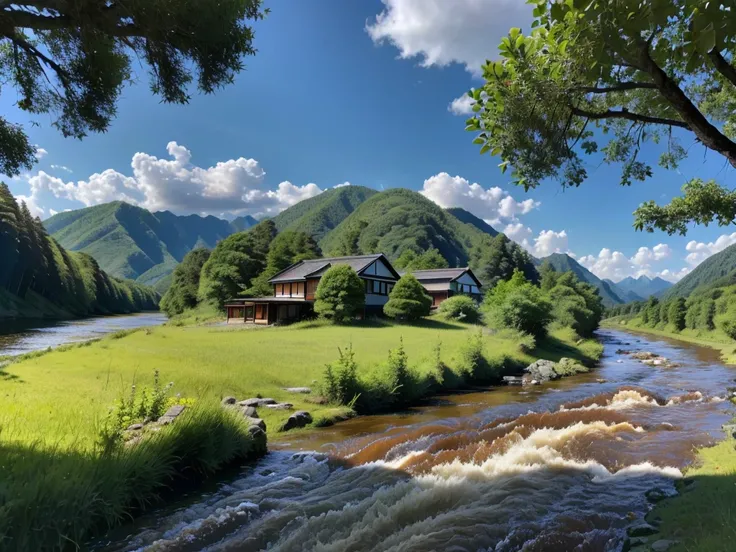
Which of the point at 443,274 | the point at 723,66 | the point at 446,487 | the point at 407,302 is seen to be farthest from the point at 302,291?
the point at 723,66

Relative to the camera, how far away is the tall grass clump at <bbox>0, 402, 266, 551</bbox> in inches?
189

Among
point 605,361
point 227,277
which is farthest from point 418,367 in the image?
point 227,277

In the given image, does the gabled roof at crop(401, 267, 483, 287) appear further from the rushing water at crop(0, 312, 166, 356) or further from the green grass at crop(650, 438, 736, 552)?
the green grass at crop(650, 438, 736, 552)

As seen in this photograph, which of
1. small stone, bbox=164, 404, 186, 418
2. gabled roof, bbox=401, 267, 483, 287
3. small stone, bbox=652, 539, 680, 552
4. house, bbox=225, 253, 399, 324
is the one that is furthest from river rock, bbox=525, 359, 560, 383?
gabled roof, bbox=401, 267, 483, 287

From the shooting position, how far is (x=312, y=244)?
258ft

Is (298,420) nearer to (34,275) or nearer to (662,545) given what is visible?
(662,545)

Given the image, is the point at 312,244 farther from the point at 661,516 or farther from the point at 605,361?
the point at 661,516

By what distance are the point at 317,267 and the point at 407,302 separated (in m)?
13.7

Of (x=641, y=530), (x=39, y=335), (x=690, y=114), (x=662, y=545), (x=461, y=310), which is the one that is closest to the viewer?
(x=690, y=114)

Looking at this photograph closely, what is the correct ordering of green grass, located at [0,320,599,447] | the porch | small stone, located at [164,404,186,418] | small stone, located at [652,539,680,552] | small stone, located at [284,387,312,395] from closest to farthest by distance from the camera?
small stone, located at [652,539,680,552] < green grass, located at [0,320,599,447] < small stone, located at [164,404,186,418] < small stone, located at [284,387,312,395] < the porch

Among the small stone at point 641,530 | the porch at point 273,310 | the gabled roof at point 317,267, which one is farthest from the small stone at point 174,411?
the gabled roof at point 317,267

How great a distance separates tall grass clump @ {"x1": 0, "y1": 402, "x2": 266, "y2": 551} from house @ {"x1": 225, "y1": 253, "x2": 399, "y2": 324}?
38.7m

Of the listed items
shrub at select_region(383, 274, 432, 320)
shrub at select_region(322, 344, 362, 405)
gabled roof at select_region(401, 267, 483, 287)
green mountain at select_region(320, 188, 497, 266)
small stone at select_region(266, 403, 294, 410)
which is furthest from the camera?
green mountain at select_region(320, 188, 497, 266)

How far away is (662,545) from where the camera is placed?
520cm
